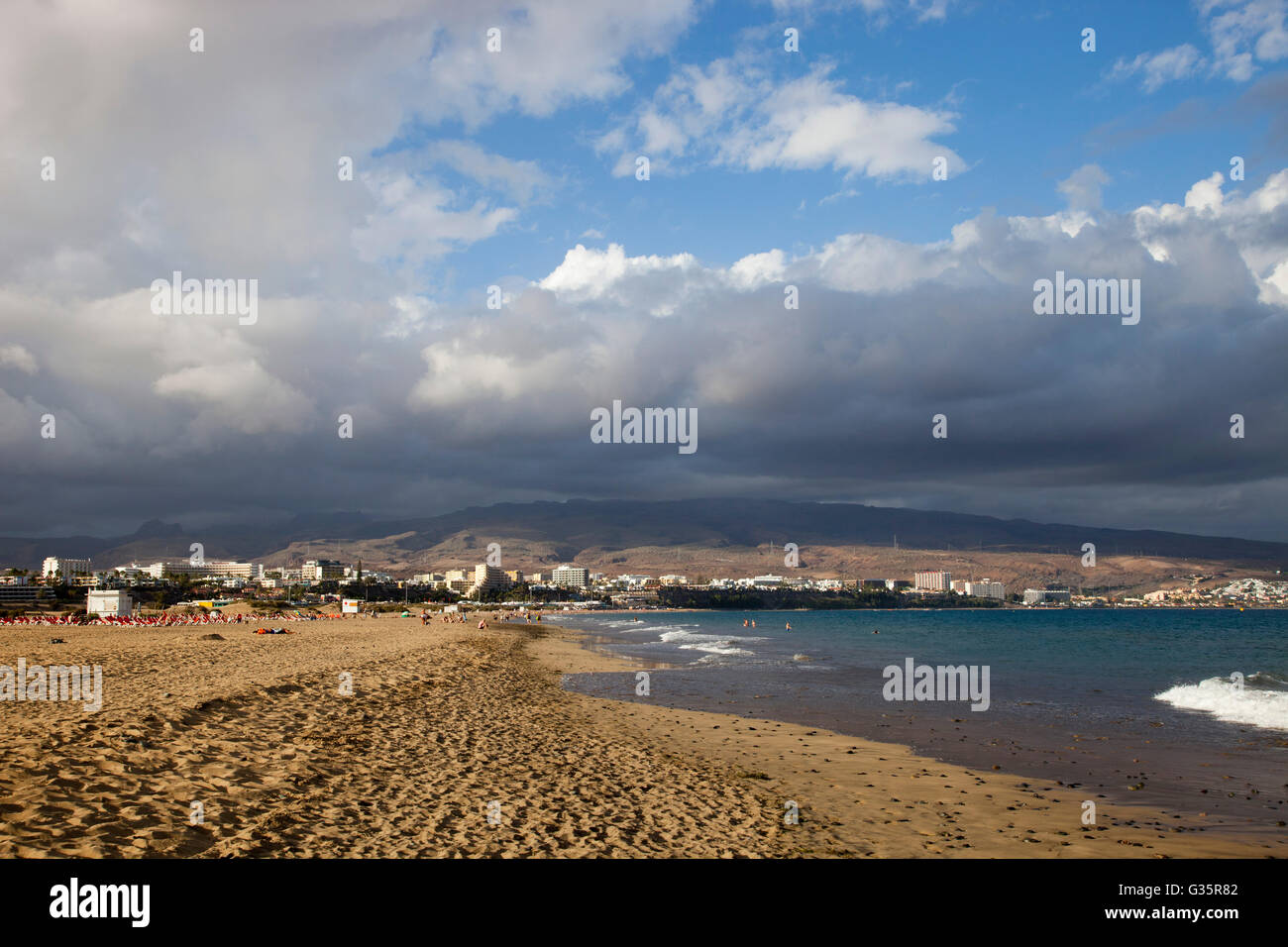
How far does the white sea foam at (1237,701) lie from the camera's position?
878 inches

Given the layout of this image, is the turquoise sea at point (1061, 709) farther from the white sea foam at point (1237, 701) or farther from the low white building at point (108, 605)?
the low white building at point (108, 605)

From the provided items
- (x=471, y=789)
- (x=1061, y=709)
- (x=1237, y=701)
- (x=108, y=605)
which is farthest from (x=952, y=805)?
(x=108, y=605)

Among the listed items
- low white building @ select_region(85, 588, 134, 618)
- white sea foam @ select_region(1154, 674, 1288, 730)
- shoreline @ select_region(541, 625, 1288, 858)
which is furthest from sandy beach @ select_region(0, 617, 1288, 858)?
low white building @ select_region(85, 588, 134, 618)

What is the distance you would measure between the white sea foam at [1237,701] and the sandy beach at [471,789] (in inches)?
514

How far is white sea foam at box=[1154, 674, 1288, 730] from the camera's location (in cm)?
2230

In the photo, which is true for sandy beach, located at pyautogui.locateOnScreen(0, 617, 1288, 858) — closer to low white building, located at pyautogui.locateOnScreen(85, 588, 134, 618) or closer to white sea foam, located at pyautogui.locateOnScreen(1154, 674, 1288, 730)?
white sea foam, located at pyautogui.locateOnScreen(1154, 674, 1288, 730)

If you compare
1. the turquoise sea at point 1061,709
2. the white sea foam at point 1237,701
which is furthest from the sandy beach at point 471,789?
the white sea foam at point 1237,701

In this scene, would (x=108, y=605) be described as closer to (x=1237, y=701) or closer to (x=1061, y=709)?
(x=1061, y=709)

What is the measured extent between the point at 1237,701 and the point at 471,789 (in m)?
26.5

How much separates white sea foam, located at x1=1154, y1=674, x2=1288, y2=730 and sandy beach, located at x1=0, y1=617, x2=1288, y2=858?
42.8 feet

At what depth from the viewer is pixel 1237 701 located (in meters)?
25.0

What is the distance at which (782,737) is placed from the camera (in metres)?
18.7
